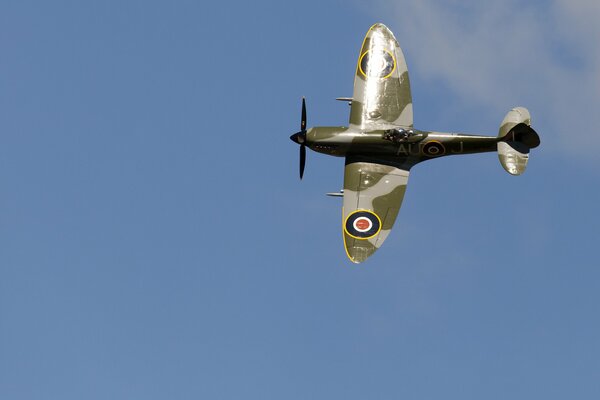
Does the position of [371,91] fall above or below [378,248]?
above

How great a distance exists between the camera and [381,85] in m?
63.8

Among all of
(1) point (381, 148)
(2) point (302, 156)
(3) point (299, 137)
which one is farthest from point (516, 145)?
(3) point (299, 137)

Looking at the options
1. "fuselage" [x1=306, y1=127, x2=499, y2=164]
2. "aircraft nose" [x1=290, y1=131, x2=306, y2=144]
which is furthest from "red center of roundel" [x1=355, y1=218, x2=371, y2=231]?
"aircraft nose" [x1=290, y1=131, x2=306, y2=144]

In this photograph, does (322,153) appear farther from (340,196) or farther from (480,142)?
(480,142)

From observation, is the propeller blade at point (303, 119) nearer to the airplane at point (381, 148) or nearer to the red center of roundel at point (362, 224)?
the airplane at point (381, 148)

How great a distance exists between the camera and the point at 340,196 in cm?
6069

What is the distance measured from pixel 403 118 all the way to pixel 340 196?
4780mm

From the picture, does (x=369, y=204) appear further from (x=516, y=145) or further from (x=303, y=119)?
(x=516, y=145)

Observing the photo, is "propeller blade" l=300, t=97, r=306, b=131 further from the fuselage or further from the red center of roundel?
the red center of roundel

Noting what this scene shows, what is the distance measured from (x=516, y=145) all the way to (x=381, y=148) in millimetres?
5554

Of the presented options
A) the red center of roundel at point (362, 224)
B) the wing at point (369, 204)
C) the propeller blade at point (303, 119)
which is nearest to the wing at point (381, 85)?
the wing at point (369, 204)

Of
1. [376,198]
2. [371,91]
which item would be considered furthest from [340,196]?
[371,91]

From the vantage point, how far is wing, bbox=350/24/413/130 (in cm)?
6266

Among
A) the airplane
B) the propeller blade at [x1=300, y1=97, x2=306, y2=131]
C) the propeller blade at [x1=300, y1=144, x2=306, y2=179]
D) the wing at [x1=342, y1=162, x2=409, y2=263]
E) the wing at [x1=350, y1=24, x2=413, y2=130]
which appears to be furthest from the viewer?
the wing at [x1=350, y1=24, x2=413, y2=130]
